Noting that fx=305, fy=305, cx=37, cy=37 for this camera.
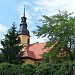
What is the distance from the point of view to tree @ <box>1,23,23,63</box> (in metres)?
46.0

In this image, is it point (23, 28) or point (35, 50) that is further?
point (23, 28)

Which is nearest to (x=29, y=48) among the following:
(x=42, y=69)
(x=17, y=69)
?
(x=17, y=69)

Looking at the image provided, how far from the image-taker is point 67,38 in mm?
40125

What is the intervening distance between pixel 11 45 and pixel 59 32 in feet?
33.0

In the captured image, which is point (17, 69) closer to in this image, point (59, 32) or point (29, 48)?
point (59, 32)

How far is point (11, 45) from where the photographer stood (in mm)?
47062

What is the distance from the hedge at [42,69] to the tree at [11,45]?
12.7 meters

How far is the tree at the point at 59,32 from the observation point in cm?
3994

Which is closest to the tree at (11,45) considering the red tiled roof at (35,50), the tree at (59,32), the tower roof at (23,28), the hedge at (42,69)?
the tree at (59,32)

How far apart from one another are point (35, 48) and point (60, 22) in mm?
27072

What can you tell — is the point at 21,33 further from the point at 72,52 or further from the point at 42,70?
the point at 42,70

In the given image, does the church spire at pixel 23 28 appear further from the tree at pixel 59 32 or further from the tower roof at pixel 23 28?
the tree at pixel 59 32

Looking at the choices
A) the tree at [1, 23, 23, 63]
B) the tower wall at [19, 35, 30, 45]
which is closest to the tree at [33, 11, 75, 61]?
the tree at [1, 23, 23, 63]

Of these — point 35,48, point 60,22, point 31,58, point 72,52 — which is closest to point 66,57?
point 72,52
